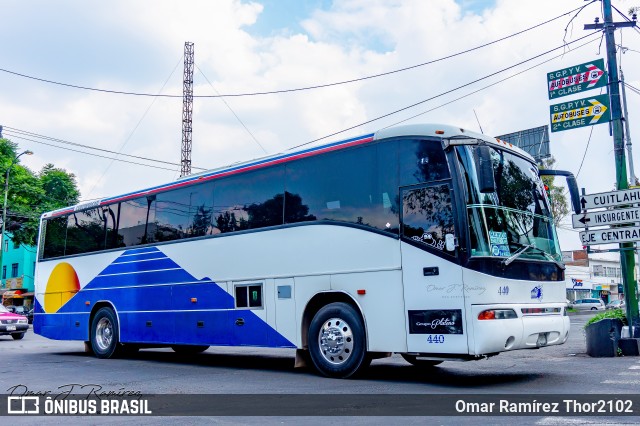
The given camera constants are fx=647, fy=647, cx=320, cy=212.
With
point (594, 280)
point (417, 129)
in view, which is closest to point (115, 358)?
point (417, 129)

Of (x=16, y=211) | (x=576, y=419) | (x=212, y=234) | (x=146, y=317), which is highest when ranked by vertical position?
(x=16, y=211)

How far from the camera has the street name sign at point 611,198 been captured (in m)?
12.1

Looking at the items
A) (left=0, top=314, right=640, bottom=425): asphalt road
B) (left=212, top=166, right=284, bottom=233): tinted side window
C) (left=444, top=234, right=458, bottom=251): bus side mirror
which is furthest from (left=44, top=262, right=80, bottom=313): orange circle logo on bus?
(left=444, top=234, right=458, bottom=251): bus side mirror

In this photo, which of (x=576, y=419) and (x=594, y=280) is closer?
(x=576, y=419)

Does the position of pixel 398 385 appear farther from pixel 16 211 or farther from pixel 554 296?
pixel 16 211

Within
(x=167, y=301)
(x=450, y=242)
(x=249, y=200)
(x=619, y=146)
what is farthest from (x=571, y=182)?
(x=167, y=301)

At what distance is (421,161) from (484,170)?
0.94 metres

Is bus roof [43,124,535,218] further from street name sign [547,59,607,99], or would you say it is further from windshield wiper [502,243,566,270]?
street name sign [547,59,607,99]

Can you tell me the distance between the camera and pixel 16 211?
41.7 meters

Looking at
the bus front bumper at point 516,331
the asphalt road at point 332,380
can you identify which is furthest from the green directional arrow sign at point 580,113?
the bus front bumper at point 516,331

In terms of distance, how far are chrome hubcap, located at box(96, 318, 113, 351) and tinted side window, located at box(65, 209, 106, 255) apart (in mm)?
1747

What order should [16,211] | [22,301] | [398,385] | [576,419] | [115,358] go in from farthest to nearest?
[22,301], [16,211], [115,358], [398,385], [576,419]

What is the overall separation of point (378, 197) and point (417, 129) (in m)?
1.15

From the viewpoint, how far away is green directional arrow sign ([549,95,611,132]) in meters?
13.6
